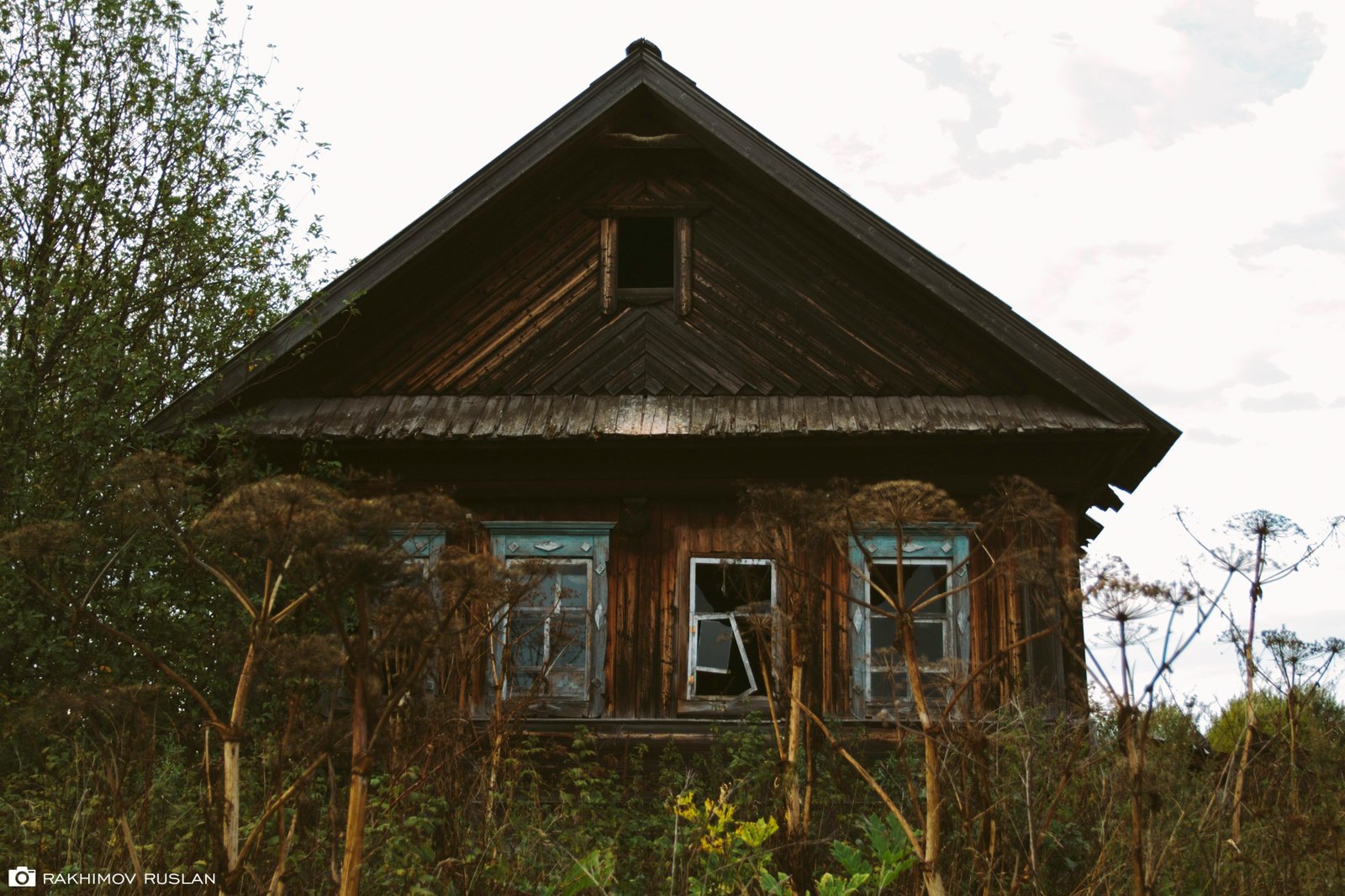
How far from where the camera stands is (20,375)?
29.0 feet

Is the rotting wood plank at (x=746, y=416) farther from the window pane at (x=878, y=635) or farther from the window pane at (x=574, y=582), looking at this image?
the window pane at (x=878, y=635)

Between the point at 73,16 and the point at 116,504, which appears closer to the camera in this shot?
the point at 116,504

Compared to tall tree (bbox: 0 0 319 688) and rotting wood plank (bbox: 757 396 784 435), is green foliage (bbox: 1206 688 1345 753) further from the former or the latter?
tall tree (bbox: 0 0 319 688)

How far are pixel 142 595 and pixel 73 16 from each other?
4.66 m

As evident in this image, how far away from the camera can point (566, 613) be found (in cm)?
1005

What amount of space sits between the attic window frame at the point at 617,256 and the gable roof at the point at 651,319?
29 centimetres

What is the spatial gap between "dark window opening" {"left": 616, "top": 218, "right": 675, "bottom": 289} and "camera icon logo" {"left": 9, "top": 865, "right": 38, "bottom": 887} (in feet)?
26.7

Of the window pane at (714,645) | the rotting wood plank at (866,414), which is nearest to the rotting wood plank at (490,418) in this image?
the window pane at (714,645)

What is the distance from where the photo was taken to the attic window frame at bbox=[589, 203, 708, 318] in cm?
1091

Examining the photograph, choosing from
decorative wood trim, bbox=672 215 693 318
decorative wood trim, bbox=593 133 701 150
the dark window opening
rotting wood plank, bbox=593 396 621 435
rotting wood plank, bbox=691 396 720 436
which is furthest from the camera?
the dark window opening

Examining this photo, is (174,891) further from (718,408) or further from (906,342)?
(906,342)

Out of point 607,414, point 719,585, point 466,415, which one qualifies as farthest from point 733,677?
point 466,415

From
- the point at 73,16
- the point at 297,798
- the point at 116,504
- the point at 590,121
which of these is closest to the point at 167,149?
the point at 73,16

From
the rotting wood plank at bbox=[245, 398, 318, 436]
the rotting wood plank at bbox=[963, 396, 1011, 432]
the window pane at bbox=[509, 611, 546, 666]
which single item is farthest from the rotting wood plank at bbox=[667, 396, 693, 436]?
the rotting wood plank at bbox=[245, 398, 318, 436]
